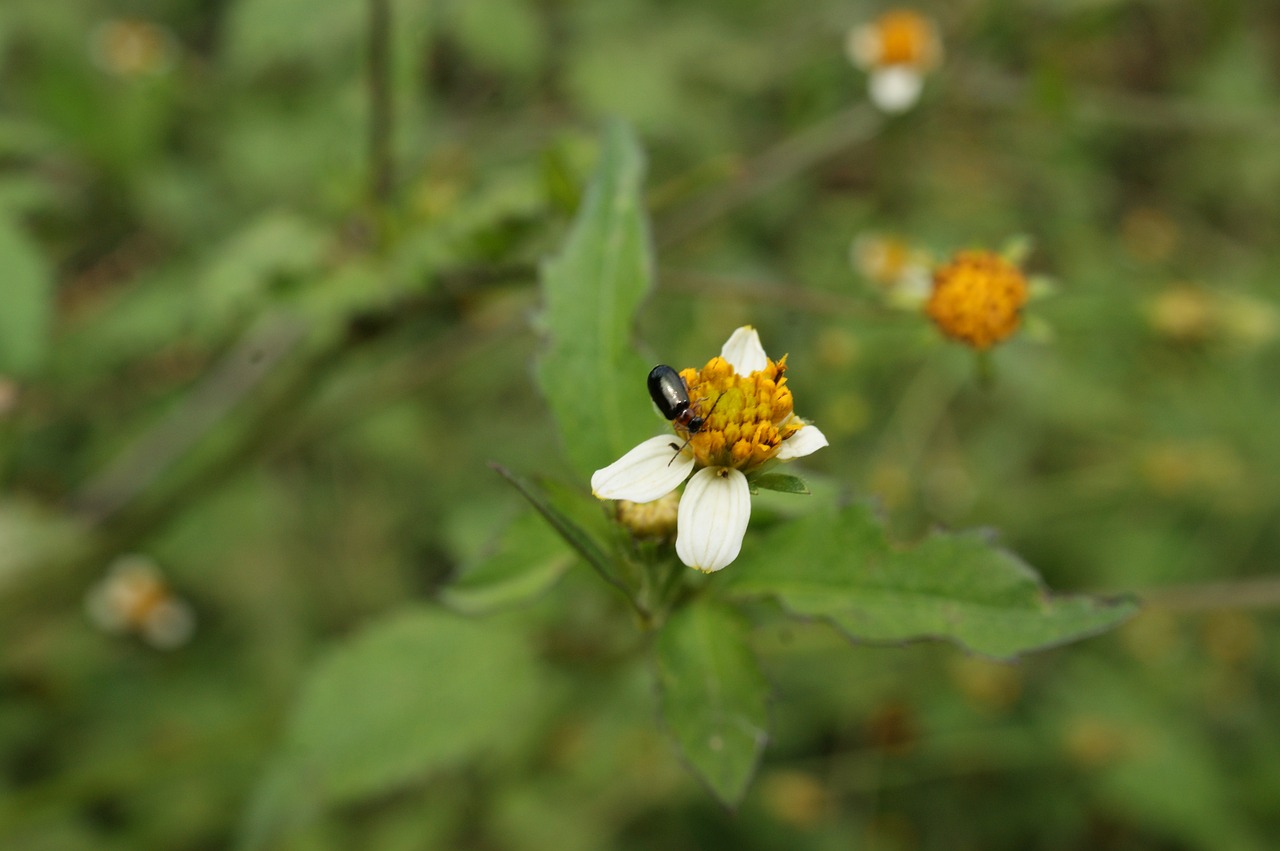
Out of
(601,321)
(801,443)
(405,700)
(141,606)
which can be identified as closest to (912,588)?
(801,443)

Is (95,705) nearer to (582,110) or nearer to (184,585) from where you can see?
(184,585)

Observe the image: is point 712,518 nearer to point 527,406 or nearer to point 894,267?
point 894,267

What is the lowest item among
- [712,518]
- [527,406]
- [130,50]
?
[527,406]

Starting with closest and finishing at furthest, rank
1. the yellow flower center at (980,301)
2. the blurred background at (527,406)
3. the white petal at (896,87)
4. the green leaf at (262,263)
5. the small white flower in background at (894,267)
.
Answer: the yellow flower center at (980,301) → the small white flower in background at (894,267) → the green leaf at (262,263) → the blurred background at (527,406) → the white petal at (896,87)

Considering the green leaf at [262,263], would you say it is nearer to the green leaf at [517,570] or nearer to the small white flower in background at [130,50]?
the green leaf at [517,570]

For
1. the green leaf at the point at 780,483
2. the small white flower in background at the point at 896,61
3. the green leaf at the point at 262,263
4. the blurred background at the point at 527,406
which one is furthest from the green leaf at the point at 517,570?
the small white flower in background at the point at 896,61

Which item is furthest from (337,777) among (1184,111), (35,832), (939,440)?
(1184,111)
